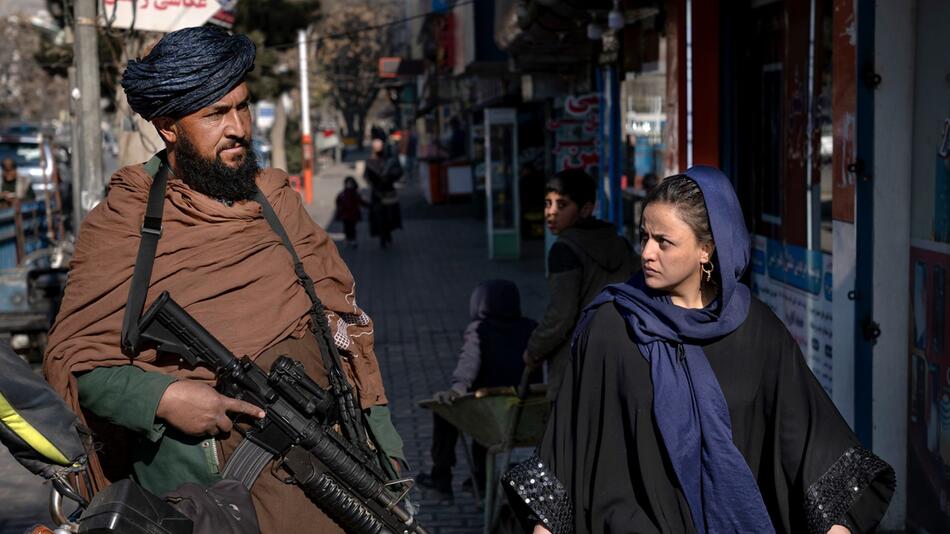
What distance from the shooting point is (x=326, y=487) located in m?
3.10

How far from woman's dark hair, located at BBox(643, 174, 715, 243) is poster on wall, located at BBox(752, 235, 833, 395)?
10.8ft

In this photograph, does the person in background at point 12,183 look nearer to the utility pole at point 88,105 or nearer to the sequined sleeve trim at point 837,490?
the utility pole at point 88,105

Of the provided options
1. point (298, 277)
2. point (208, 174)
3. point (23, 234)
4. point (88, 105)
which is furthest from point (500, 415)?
point (23, 234)

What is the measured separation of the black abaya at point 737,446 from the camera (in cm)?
294

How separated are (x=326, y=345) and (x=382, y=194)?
1749 cm

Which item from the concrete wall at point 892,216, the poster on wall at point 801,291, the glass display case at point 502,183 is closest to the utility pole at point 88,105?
the poster on wall at point 801,291

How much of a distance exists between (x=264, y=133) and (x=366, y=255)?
44529mm

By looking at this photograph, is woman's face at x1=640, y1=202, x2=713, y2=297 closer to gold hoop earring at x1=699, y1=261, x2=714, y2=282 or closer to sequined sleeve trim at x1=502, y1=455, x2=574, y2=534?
gold hoop earring at x1=699, y1=261, x2=714, y2=282

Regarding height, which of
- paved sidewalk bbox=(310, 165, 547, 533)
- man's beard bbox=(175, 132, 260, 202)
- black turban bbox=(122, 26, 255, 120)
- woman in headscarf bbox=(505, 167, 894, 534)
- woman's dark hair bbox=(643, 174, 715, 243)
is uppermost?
black turban bbox=(122, 26, 255, 120)

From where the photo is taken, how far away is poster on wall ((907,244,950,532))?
520 cm

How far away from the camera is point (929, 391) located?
536 cm

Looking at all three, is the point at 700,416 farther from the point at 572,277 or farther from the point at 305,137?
the point at 305,137

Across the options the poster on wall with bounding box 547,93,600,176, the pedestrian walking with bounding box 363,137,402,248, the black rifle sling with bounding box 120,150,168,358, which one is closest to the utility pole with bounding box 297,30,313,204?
the pedestrian walking with bounding box 363,137,402,248

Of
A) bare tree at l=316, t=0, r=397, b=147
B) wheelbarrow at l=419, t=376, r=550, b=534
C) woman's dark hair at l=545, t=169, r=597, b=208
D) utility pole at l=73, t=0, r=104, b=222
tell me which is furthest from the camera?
bare tree at l=316, t=0, r=397, b=147
